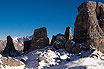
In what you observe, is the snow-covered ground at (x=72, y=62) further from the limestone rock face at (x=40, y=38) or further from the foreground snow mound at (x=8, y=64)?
the limestone rock face at (x=40, y=38)

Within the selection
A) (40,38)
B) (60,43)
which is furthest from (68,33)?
(40,38)

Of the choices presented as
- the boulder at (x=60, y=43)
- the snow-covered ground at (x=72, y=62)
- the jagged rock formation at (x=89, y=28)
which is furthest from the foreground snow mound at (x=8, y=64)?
the boulder at (x=60, y=43)

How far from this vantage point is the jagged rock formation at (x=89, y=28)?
50.7 ft

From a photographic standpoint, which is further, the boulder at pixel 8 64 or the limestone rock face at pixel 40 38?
the limestone rock face at pixel 40 38

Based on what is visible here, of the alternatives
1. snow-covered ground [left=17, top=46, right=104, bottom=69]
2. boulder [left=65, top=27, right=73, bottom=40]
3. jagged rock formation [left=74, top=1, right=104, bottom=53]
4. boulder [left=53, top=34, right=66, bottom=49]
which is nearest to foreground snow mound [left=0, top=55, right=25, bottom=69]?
snow-covered ground [left=17, top=46, right=104, bottom=69]

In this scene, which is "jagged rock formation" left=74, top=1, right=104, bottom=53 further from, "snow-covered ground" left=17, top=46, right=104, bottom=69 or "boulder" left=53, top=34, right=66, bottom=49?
"snow-covered ground" left=17, top=46, right=104, bottom=69

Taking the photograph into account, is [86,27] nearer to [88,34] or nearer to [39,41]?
[88,34]

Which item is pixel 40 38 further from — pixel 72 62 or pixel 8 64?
pixel 72 62

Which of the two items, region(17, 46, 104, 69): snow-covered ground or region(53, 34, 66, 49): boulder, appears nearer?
region(17, 46, 104, 69): snow-covered ground

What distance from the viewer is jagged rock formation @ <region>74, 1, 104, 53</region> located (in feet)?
50.7

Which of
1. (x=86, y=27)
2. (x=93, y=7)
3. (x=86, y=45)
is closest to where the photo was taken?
(x=86, y=45)

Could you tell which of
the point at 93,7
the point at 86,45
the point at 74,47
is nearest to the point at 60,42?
the point at 74,47

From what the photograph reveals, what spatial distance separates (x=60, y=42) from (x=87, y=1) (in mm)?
9688

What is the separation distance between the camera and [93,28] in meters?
16.1
